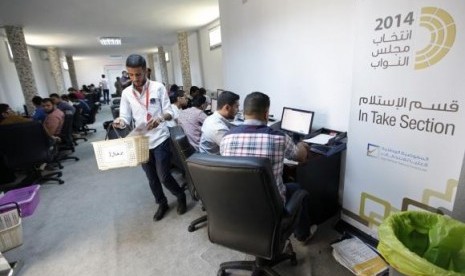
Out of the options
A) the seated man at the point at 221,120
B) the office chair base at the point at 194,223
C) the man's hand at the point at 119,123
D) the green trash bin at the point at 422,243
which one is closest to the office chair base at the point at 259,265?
the office chair base at the point at 194,223

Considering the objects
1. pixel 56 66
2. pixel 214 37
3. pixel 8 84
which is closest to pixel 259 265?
pixel 214 37

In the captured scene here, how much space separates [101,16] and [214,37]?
8.33 ft

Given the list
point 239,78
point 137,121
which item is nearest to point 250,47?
point 239,78

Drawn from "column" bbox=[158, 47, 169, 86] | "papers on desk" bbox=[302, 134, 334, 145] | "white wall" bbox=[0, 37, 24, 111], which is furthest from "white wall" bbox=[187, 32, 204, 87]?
"papers on desk" bbox=[302, 134, 334, 145]

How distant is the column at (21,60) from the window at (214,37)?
4383mm

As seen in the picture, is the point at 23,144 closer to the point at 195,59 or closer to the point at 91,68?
the point at 195,59

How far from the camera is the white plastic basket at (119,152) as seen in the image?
6.09ft

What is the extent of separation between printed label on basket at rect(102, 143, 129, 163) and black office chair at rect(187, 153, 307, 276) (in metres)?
0.84

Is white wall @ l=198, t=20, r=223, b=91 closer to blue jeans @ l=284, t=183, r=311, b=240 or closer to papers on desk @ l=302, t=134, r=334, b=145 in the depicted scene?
papers on desk @ l=302, t=134, r=334, b=145

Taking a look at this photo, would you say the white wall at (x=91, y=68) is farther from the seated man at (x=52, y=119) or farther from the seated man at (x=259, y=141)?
the seated man at (x=259, y=141)

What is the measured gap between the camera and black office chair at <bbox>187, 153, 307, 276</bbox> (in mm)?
1105

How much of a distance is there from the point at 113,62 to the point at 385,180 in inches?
717

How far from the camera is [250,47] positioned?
3.43m

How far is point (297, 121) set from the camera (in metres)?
2.62
